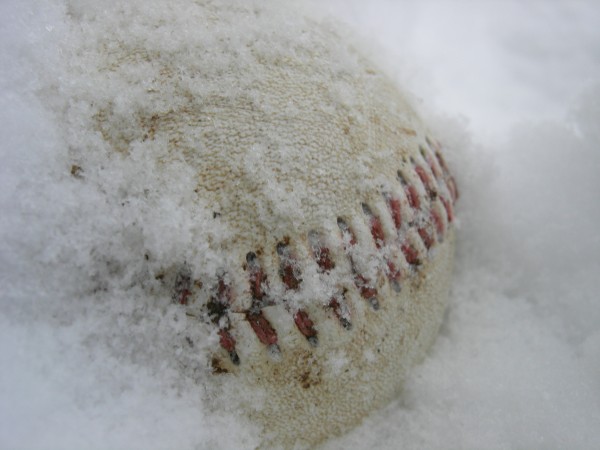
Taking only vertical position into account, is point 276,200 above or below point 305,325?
above

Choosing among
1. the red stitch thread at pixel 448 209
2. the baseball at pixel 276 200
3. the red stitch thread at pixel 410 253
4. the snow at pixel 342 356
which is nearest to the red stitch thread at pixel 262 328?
the baseball at pixel 276 200

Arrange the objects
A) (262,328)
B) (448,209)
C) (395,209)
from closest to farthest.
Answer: (262,328) → (395,209) → (448,209)

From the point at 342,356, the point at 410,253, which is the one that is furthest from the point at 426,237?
the point at 342,356

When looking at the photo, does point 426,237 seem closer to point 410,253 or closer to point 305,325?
point 410,253

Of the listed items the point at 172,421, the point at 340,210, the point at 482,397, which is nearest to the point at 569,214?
the point at 482,397

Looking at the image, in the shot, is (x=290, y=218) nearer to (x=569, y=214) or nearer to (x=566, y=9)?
(x=569, y=214)

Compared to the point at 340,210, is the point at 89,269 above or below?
below

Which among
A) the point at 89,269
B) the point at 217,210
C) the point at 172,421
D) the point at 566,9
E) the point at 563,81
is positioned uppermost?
the point at 566,9

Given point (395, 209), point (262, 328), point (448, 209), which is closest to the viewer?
point (262, 328)
